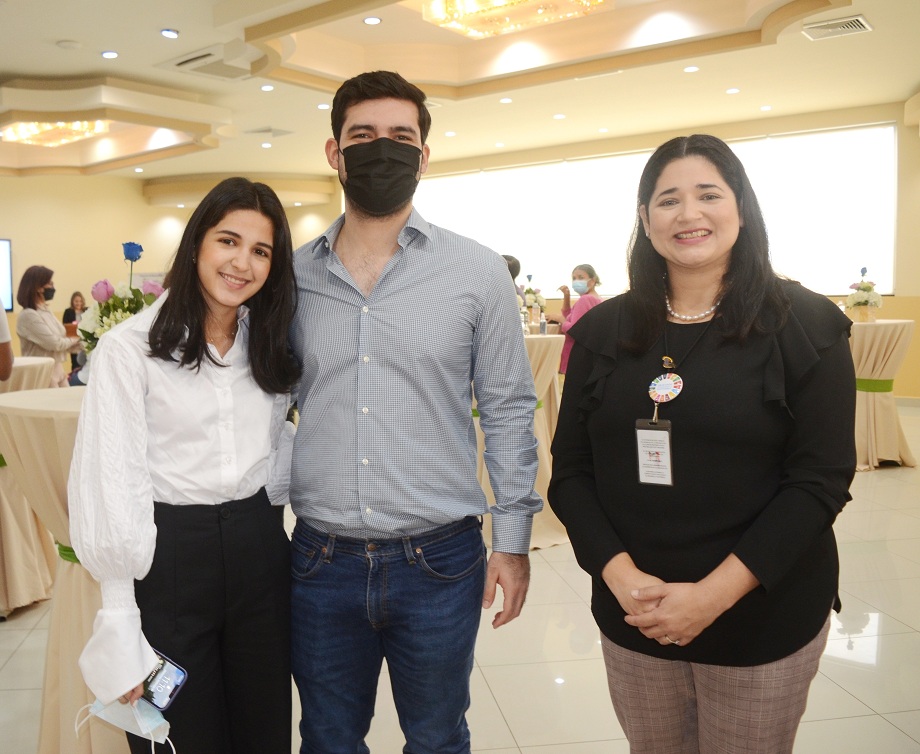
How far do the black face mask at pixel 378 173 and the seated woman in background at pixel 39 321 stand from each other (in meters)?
5.25

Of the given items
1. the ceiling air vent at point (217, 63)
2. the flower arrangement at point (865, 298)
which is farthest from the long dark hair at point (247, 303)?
the ceiling air vent at point (217, 63)

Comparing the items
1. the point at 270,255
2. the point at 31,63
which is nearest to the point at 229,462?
the point at 270,255

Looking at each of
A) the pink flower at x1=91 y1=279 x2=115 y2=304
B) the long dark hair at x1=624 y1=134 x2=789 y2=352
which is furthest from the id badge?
the pink flower at x1=91 y1=279 x2=115 y2=304

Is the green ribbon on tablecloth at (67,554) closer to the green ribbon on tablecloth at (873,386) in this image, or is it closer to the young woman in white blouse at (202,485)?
the young woman in white blouse at (202,485)

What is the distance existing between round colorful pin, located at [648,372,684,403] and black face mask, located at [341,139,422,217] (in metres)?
0.70

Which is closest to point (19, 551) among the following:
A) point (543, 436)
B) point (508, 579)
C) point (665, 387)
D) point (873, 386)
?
point (543, 436)

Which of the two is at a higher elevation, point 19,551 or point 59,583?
point 59,583

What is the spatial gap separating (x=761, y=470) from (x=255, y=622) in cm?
103

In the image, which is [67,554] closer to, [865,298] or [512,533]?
[512,533]

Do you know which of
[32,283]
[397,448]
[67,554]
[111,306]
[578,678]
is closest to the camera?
[397,448]

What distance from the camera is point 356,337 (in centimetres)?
169

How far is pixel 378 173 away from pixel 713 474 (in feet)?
3.05

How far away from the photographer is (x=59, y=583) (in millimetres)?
2197

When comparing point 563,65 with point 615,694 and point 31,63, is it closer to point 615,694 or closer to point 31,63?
point 31,63
